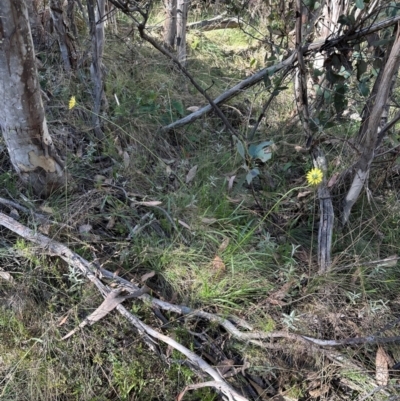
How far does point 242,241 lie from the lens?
6.63ft

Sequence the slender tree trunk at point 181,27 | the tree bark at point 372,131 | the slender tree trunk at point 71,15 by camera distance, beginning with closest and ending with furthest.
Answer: the tree bark at point 372,131 → the slender tree trunk at point 71,15 → the slender tree trunk at point 181,27

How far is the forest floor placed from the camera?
1.72m

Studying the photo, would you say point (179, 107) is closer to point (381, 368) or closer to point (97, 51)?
point (97, 51)

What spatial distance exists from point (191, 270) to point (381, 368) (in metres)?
0.88

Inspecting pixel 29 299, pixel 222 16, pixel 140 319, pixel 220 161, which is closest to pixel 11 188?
pixel 29 299

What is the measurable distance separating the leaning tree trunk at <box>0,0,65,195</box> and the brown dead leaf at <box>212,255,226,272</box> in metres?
0.88

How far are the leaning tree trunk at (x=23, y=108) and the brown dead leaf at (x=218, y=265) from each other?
0.88 m

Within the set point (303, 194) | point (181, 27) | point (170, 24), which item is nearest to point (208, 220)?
point (303, 194)

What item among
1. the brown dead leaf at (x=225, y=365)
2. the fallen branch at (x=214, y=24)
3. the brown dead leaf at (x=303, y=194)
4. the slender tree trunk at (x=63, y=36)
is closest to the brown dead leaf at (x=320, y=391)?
the brown dead leaf at (x=225, y=365)

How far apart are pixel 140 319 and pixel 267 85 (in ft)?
4.64

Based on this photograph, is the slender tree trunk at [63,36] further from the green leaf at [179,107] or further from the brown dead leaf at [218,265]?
the brown dead leaf at [218,265]

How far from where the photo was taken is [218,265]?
1.99 m

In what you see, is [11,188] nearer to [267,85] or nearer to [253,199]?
[253,199]

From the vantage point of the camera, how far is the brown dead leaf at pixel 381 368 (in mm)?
1723
